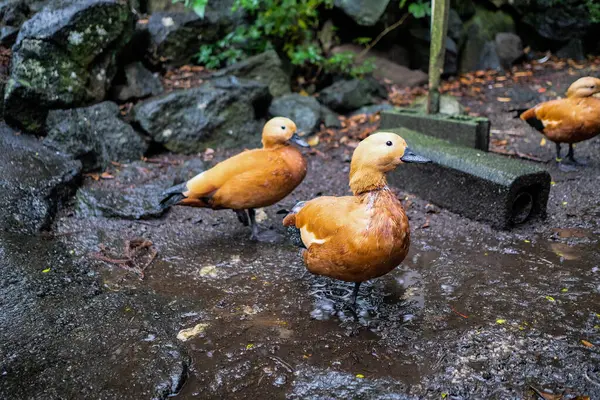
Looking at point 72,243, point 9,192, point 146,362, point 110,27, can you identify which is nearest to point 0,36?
point 110,27

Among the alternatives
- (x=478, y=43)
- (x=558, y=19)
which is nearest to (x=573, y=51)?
(x=558, y=19)

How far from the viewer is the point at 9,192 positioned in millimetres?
4496

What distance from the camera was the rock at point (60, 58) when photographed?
5746mm

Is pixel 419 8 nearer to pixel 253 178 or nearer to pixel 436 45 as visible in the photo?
pixel 436 45

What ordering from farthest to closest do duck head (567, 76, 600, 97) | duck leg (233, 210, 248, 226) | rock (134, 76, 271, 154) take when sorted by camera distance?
rock (134, 76, 271, 154), duck head (567, 76, 600, 97), duck leg (233, 210, 248, 226)

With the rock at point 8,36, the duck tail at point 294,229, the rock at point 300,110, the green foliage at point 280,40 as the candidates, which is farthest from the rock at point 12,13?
the duck tail at point 294,229

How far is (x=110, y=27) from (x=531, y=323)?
19.5ft

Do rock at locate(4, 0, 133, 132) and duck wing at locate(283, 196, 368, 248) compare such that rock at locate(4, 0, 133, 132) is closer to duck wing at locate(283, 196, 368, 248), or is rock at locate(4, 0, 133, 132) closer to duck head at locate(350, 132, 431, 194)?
duck wing at locate(283, 196, 368, 248)

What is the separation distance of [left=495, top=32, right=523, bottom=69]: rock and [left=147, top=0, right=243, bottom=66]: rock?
5.93 meters

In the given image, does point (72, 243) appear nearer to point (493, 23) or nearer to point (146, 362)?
point (146, 362)

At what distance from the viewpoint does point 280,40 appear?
8750 millimetres

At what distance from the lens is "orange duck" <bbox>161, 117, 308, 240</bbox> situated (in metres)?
4.06

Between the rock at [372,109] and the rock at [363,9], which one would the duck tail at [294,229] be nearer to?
the rock at [372,109]

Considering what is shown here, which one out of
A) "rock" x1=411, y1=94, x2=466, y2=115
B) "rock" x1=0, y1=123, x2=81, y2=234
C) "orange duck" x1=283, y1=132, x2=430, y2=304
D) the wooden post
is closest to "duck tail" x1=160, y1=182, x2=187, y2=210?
"rock" x1=0, y1=123, x2=81, y2=234
